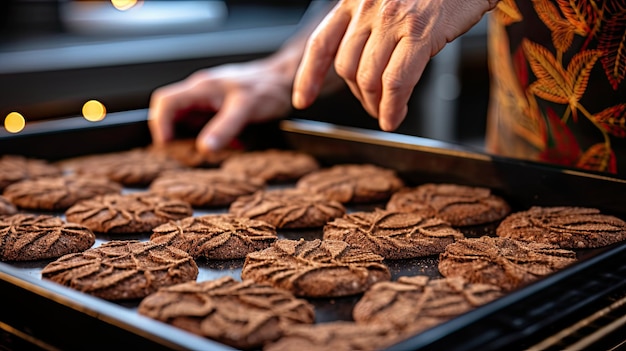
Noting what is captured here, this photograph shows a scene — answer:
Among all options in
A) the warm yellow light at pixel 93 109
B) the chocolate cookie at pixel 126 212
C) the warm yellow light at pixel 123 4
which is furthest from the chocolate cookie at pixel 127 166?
the warm yellow light at pixel 123 4

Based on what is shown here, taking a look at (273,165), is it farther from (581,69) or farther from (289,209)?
(581,69)

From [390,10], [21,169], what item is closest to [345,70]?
[390,10]

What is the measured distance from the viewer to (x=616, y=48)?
69.7 inches

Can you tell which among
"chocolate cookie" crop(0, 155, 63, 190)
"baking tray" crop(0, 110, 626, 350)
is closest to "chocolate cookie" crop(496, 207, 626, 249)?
"baking tray" crop(0, 110, 626, 350)

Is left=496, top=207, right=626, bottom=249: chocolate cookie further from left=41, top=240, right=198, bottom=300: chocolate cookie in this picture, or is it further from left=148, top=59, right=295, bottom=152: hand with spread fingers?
left=148, top=59, right=295, bottom=152: hand with spread fingers

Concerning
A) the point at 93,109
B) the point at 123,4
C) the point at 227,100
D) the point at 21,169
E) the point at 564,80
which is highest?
the point at 123,4

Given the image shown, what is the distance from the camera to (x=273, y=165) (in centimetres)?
233

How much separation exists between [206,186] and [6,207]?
485 millimetres

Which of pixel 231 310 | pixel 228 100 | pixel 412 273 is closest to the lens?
pixel 231 310

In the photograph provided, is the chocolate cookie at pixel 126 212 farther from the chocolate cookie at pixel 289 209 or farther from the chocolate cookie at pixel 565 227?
the chocolate cookie at pixel 565 227

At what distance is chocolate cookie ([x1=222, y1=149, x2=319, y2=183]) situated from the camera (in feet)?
7.47

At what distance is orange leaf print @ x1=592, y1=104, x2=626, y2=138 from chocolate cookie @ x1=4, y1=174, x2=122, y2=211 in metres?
1.22

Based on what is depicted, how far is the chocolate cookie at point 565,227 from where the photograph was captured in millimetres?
1596

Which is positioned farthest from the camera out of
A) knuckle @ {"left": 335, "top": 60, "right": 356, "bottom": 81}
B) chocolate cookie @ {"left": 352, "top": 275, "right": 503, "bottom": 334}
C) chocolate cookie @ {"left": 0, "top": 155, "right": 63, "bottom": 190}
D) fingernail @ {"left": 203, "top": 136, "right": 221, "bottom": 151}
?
fingernail @ {"left": 203, "top": 136, "right": 221, "bottom": 151}
